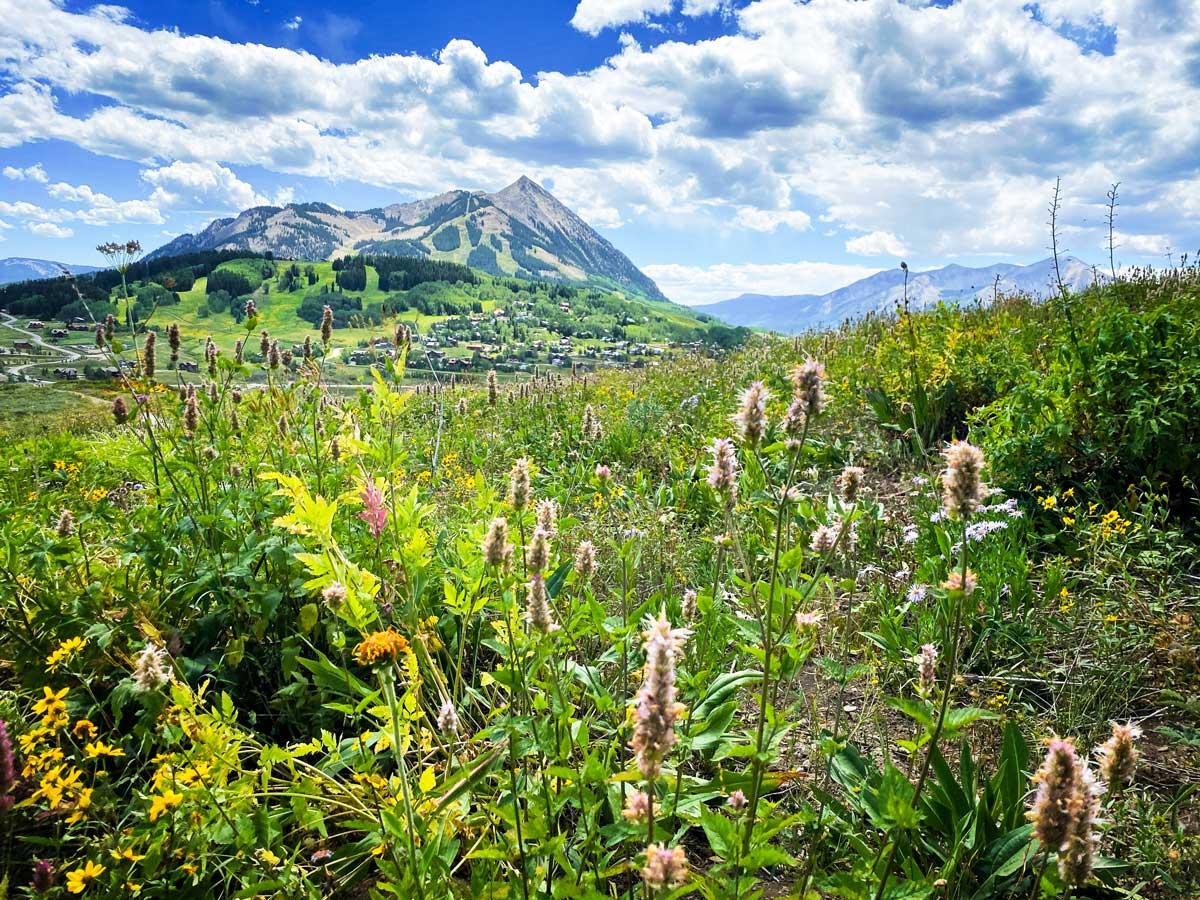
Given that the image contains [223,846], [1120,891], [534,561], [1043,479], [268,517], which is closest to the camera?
[534,561]

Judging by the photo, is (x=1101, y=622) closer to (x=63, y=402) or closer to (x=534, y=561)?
(x=534, y=561)

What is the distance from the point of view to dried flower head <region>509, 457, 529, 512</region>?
7.04 feet

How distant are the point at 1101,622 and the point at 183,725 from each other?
4.00m

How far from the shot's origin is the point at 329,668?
2.17 meters

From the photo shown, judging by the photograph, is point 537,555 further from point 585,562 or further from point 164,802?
point 164,802

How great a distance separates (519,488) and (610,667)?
4.40 feet

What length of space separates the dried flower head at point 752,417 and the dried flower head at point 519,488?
0.81m

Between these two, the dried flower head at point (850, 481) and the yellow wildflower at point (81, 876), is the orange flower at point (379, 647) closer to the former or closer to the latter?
the yellow wildflower at point (81, 876)

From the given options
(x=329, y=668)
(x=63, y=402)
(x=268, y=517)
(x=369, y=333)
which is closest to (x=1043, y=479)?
(x=329, y=668)

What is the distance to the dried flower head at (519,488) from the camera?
2.14m

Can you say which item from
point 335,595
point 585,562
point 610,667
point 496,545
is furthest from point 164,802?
point 610,667

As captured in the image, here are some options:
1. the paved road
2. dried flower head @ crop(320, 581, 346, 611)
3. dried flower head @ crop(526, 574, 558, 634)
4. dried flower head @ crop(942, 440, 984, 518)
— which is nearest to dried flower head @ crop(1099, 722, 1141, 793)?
dried flower head @ crop(942, 440, 984, 518)

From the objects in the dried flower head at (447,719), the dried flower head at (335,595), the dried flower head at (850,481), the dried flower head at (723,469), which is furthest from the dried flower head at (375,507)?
the dried flower head at (850,481)

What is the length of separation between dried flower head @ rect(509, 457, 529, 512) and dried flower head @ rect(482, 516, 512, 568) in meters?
0.30
